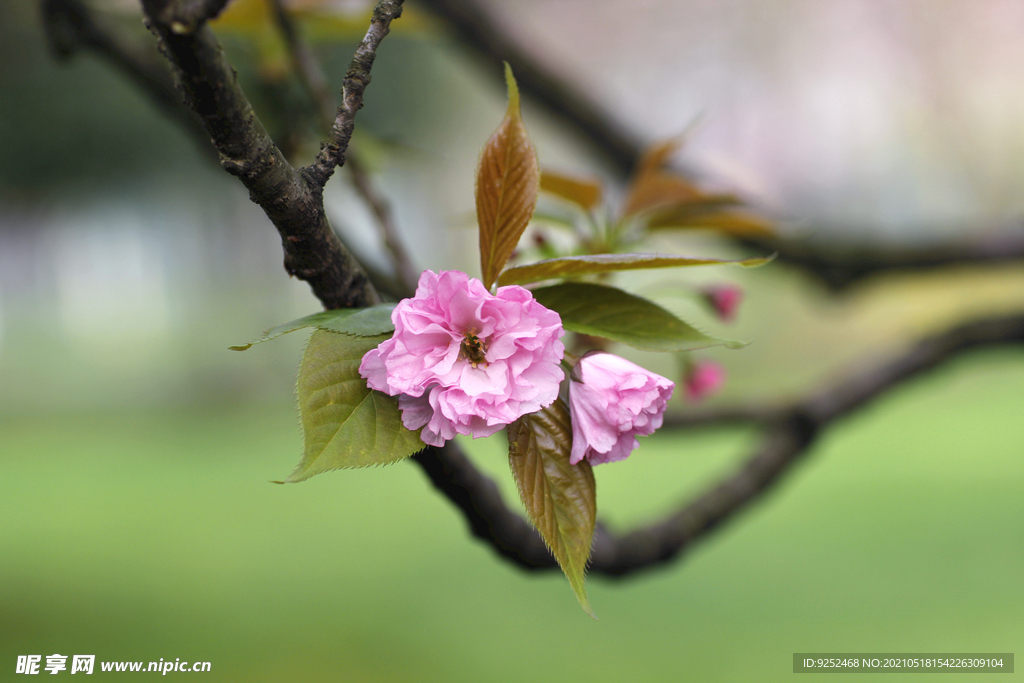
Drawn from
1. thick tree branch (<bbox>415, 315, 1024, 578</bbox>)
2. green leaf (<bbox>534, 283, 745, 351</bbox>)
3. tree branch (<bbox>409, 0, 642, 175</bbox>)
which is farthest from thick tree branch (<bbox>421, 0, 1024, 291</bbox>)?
green leaf (<bbox>534, 283, 745, 351</bbox>)

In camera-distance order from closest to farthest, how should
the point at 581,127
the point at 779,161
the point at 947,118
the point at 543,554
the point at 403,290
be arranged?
the point at 543,554, the point at 403,290, the point at 581,127, the point at 947,118, the point at 779,161

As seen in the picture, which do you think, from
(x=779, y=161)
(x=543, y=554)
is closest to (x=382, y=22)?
(x=543, y=554)

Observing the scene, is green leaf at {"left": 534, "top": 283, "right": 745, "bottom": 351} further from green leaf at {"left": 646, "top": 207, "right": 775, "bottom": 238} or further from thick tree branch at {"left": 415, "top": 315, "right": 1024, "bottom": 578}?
green leaf at {"left": 646, "top": 207, "right": 775, "bottom": 238}

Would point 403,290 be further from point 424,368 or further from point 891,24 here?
point 891,24

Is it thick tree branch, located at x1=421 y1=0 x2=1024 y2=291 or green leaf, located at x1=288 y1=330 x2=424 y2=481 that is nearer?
green leaf, located at x1=288 y1=330 x2=424 y2=481

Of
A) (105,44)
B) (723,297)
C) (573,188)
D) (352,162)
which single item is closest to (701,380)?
(723,297)
